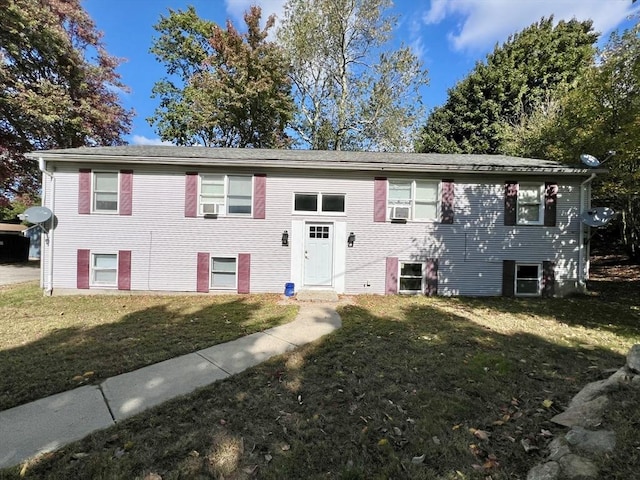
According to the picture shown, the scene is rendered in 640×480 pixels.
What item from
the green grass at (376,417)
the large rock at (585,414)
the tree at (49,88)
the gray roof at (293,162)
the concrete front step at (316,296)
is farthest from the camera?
the tree at (49,88)

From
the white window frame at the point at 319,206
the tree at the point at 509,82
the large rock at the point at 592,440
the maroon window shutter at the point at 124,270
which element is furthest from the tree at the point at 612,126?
the maroon window shutter at the point at 124,270

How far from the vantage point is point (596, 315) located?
22.8 feet

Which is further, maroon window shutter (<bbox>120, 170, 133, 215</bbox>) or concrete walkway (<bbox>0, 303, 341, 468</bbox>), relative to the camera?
maroon window shutter (<bbox>120, 170, 133, 215</bbox>)

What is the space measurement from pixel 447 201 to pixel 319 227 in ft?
12.3

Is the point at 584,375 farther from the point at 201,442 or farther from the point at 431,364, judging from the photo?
the point at 201,442

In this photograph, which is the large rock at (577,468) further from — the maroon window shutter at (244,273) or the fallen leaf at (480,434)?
the maroon window shutter at (244,273)

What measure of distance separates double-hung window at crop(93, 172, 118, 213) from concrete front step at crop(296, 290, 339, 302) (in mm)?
5735

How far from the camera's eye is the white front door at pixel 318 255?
9156 millimetres

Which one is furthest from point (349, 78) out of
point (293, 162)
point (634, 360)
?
point (634, 360)

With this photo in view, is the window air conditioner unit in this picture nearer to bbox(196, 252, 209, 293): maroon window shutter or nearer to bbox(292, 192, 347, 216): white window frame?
bbox(292, 192, 347, 216): white window frame

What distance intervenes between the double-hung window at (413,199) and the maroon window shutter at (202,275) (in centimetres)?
543

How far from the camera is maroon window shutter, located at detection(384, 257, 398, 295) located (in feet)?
30.1

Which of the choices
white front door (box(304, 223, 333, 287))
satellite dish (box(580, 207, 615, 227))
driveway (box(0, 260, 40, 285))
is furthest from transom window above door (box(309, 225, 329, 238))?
driveway (box(0, 260, 40, 285))

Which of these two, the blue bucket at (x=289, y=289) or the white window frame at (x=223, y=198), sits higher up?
the white window frame at (x=223, y=198)
